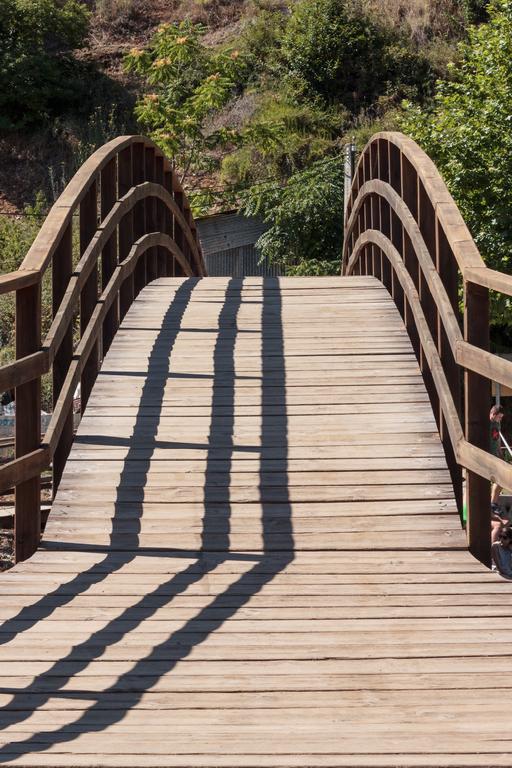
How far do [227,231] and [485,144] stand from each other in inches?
334

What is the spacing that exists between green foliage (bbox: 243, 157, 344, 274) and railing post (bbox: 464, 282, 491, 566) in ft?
61.7

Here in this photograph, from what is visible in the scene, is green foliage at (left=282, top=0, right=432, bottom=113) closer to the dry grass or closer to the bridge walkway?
the dry grass

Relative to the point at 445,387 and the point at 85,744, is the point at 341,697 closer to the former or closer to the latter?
the point at 85,744

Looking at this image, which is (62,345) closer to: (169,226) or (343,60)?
(169,226)

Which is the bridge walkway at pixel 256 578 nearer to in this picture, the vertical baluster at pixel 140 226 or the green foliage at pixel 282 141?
the vertical baluster at pixel 140 226

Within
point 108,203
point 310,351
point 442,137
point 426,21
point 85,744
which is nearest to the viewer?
point 85,744

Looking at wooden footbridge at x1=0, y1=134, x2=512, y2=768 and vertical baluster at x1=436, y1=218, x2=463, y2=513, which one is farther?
vertical baluster at x1=436, y1=218, x2=463, y2=513

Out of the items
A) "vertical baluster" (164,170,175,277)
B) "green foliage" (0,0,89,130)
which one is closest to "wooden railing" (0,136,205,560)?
"vertical baluster" (164,170,175,277)

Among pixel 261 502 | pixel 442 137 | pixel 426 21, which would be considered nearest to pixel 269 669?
pixel 261 502

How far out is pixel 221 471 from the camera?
501cm

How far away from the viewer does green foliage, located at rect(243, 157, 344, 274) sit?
2331cm

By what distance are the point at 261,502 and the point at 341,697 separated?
1829 millimetres

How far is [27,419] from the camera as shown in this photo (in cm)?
433

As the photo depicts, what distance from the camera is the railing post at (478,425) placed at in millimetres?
4230
